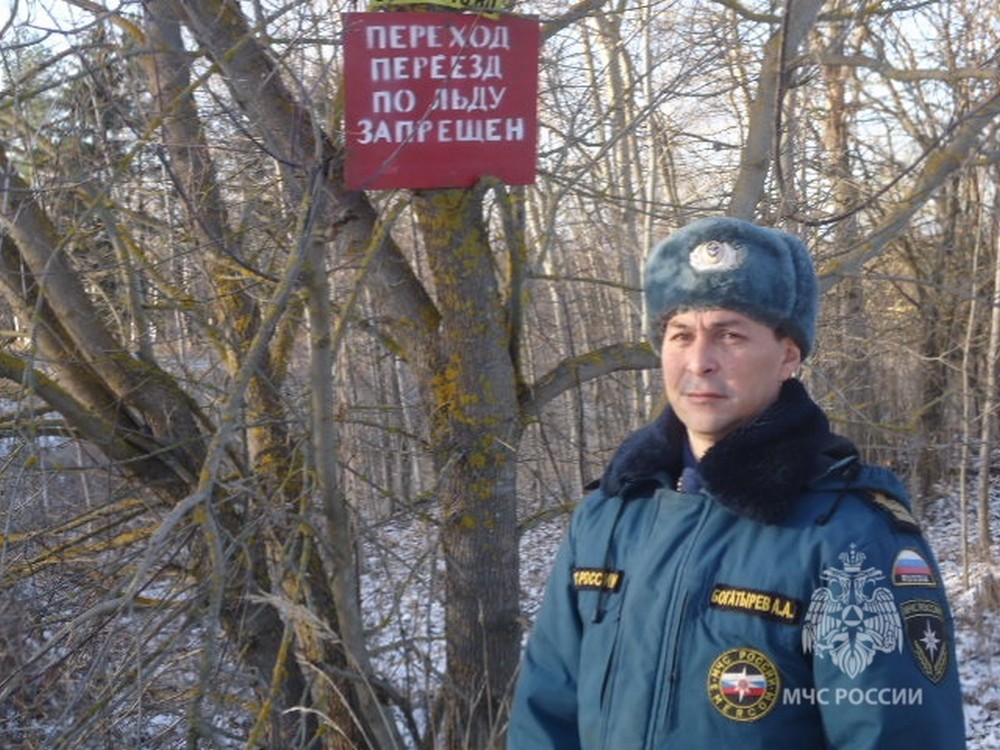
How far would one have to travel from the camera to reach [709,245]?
6.31ft

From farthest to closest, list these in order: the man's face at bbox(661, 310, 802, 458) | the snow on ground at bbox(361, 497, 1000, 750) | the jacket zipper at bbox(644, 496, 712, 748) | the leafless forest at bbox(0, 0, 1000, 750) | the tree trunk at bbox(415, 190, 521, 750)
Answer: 1. the snow on ground at bbox(361, 497, 1000, 750)
2. the tree trunk at bbox(415, 190, 521, 750)
3. the leafless forest at bbox(0, 0, 1000, 750)
4. the man's face at bbox(661, 310, 802, 458)
5. the jacket zipper at bbox(644, 496, 712, 748)

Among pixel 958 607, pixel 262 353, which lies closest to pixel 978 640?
pixel 958 607

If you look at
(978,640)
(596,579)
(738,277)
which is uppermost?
(738,277)

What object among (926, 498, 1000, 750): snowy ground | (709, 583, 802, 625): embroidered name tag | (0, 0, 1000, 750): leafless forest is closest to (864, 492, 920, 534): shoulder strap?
(709, 583, 802, 625): embroidered name tag

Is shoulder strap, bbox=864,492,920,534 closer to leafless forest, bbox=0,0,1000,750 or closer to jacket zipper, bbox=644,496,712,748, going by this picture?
jacket zipper, bbox=644,496,712,748

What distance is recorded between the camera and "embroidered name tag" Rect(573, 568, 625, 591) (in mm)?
1891

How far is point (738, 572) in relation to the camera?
67.9 inches

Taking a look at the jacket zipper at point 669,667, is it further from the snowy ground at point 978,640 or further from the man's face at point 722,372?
the snowy ground at point 978,640

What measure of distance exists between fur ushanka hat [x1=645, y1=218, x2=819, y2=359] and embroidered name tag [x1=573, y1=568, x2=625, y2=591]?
42 cm

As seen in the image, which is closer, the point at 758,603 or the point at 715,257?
the point at 758,603

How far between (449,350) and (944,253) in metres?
12.2

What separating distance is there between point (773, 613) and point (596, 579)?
329 mm

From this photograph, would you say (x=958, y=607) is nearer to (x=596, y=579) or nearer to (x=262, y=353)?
(x=262, y=353)

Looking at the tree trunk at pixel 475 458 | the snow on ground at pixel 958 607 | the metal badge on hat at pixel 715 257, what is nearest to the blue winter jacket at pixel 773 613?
the metal badge on hat at pixel 715 257
